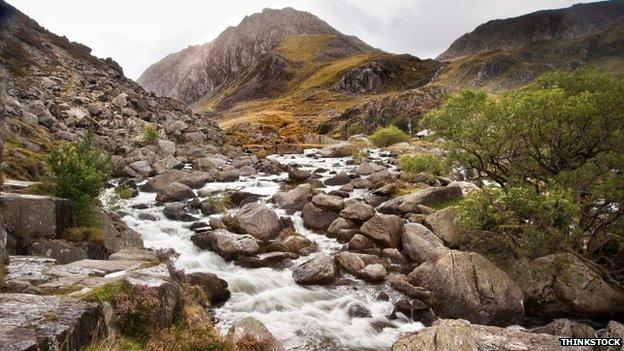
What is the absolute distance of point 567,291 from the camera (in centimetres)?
2005

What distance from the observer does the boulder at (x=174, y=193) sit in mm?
36344

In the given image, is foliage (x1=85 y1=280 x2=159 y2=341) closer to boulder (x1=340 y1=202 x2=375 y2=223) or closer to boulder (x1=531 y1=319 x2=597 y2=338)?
boulder (x1=531 y1=319 x2=597 y2=338)

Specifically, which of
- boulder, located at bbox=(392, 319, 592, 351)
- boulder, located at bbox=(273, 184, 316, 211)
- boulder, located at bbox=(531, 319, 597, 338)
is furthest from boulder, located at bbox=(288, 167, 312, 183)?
boulder, located at bbox=(392, 319, 592, 351)

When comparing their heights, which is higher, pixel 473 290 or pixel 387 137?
pixel 387 137

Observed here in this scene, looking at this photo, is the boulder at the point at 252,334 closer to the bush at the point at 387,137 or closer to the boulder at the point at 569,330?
the boulder at the point at 569,330

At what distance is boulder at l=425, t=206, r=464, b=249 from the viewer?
1016 inches

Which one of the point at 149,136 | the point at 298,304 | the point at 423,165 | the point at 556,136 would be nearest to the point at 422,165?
the point at 423,165

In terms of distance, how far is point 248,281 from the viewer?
2170 cm

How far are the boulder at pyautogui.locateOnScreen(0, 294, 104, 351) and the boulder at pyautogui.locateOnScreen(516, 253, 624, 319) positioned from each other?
62.8ft

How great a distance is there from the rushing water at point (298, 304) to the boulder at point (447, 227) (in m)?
6.24

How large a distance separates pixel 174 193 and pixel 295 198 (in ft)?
35.9

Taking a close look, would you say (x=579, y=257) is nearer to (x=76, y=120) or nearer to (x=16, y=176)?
(x=16, y=176)

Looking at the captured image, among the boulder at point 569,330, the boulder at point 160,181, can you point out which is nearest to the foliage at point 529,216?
the boulder at point 569,330

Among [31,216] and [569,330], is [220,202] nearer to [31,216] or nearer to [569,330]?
[31,216]
